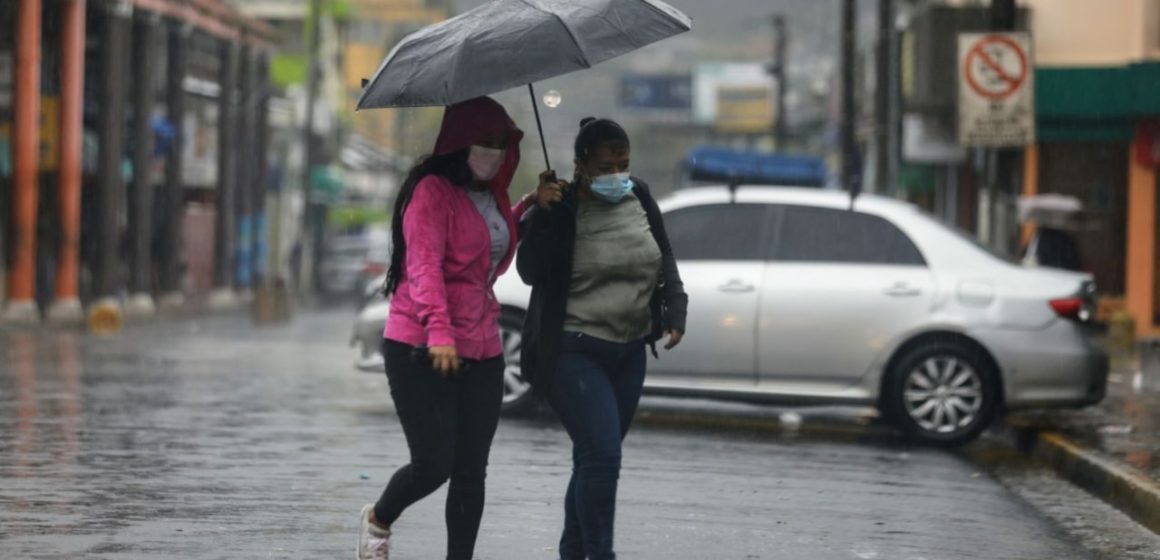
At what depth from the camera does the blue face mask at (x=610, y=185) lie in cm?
717

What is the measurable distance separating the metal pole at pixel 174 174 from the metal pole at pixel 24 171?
354 inches

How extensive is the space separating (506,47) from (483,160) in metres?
0.38

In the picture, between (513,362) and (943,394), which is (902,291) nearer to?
(943,394)

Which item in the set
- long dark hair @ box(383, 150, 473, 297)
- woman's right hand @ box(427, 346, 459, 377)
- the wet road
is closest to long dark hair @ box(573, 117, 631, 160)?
long dark hair @ box(383, 150, 473, 297)

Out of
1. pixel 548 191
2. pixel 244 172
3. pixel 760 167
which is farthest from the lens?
pixel 244 172

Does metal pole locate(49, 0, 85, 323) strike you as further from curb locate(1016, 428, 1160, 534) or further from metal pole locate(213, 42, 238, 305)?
curb locate(1016, 428, 1160, 534)

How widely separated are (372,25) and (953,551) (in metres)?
96.7

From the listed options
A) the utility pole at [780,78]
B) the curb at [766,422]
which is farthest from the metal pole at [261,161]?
the curb at [766,422]

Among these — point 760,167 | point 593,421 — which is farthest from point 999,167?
point 760,167

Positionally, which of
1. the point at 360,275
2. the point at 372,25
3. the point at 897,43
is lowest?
the point at 360,275

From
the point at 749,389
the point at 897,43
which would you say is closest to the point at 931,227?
the point at 749,389

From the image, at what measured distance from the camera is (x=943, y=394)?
1341 cm

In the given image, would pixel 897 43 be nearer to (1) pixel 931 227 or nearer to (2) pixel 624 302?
(1) pixel 931 227

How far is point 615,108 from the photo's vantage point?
96.1m
